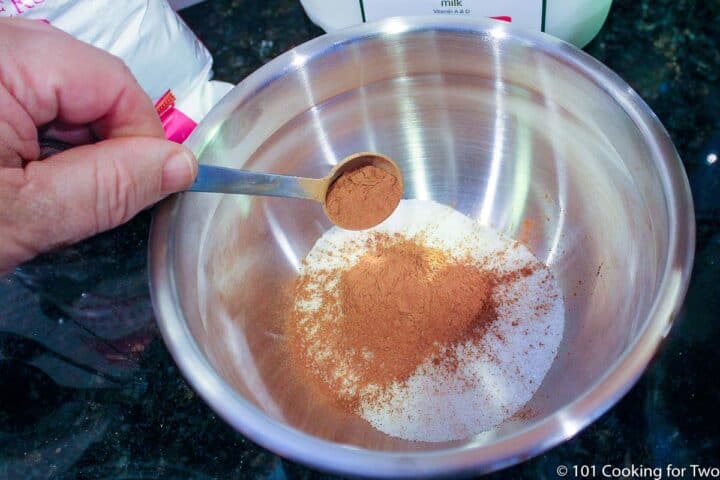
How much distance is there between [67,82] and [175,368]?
1.20 feet

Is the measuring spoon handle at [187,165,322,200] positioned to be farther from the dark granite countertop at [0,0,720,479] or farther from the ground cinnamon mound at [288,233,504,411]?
the dark granite countertop at [0,0,720,479]

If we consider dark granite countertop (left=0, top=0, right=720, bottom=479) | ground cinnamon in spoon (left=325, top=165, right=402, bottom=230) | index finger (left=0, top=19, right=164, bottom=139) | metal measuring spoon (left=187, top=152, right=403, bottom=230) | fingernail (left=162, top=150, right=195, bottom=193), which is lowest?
dark granite countertop (left=0, top=0, right=720, bottom=479)

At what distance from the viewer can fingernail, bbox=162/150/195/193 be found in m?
0.67

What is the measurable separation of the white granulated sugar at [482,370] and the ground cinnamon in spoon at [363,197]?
72 mm

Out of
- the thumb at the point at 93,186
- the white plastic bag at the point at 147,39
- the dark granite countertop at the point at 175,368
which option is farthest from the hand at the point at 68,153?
the dark granite countertop at the point at 175,368

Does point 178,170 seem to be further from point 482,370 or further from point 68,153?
point 482,370

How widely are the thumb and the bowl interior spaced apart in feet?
0.24

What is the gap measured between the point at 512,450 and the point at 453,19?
0.50 meters

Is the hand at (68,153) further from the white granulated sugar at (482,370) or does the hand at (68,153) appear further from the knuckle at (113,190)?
the white granulated sugar at (482,370)

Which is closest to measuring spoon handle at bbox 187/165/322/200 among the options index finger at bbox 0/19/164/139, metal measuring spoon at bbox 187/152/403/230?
metal measuring spoon at bbox 187/152/403/230

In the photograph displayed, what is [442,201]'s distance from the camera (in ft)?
3.15

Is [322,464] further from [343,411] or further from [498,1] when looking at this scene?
[498,1]

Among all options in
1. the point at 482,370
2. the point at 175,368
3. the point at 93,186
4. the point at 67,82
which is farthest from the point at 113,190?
the point at 482,370

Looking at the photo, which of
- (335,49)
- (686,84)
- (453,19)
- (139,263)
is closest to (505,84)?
(453,19)
